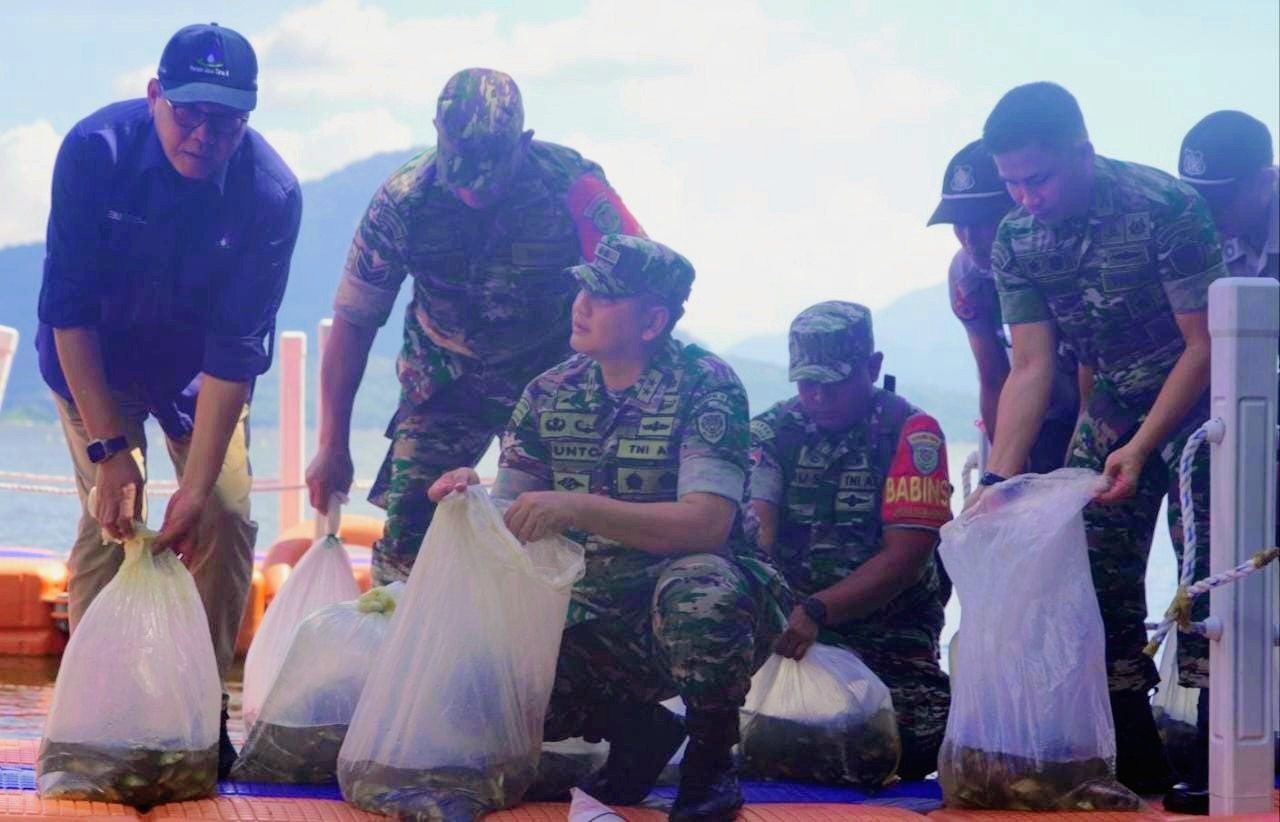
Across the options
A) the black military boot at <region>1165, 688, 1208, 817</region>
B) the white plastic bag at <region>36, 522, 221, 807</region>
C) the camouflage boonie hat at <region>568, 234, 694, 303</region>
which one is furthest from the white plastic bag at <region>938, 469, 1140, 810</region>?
the white plastic bag at <region>36, 522, 221, 807</region>

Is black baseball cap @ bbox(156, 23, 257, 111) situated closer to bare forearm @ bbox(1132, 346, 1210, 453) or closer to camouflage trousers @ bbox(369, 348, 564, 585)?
camouflage trousers @ bbox(369, 348, 564, 585)

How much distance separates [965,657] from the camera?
322cm

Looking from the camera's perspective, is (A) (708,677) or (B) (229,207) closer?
(A) (708,677)

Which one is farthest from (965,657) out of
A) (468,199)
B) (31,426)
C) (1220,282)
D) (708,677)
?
(31,426)

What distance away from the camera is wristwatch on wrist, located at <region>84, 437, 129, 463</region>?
3.38 metres

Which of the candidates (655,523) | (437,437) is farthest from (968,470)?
(655,523)

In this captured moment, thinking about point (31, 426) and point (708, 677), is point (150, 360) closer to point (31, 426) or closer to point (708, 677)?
point (708, 677)

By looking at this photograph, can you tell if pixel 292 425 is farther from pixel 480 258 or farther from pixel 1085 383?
pixel 1085 383

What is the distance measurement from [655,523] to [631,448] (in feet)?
A: 0.69

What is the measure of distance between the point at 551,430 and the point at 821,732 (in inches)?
33.7

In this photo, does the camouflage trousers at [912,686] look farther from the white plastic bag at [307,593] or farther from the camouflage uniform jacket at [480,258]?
the white plastic bag at [307,593]

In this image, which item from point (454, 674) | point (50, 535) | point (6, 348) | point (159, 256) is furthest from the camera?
point (50, 535)

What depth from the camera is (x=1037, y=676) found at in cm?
317

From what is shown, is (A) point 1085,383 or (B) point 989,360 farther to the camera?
(B) point 989,360
